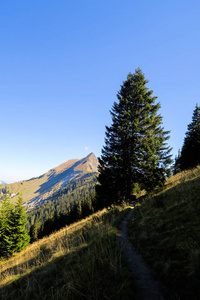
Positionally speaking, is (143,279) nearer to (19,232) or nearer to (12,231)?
(19,232)

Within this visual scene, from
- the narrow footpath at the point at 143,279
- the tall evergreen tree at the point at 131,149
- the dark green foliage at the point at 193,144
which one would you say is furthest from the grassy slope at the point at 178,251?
the dark green foliage at the point at 193,144

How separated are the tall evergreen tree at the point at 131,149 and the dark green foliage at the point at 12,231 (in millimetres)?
17663

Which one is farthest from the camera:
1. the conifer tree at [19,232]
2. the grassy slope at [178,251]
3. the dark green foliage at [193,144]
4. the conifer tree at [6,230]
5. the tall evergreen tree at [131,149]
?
the dark green foliage at [193,144]

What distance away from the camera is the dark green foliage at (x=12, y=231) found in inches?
814

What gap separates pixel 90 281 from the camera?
2.63 metres

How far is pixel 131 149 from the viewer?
14.8 meters

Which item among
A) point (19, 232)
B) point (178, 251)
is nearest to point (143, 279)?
point (178, 251)

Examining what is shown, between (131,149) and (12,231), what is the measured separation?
23.8 meters

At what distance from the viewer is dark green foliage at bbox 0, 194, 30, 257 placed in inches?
814

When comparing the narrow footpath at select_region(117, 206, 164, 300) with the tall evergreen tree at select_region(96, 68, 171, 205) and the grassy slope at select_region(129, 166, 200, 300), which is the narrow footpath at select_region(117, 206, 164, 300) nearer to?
the grassy slope at select_region(129, 166, 200, 300)

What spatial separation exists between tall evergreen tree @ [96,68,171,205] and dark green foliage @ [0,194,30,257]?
17.7m

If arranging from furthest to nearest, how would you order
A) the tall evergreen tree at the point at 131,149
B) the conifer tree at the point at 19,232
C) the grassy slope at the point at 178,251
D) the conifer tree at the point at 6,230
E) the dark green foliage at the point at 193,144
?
the dark green foliage at the point at 193,144
the conifer tree at the point at 19,232
the conifer tree at the point at 6,230
the tall evergreen tree at the point at 131,149
the grassy slope at the point at 178,251

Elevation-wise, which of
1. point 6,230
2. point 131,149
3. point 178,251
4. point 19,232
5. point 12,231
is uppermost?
point 131,149

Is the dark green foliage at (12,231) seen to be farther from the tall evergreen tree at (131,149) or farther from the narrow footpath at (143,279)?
the narrow footpath at (143,279)
